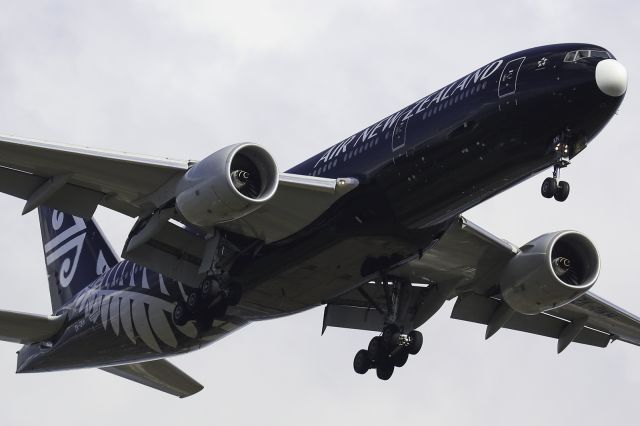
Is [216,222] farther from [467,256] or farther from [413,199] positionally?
[467,256]

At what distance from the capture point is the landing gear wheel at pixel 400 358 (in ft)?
104

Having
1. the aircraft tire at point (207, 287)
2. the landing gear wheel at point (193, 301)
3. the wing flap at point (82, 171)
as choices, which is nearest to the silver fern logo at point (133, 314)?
the landing gear wheel at point (193, 301)

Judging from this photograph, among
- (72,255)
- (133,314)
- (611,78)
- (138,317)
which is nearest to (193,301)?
(138,317)

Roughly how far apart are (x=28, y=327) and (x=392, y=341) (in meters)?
9.69

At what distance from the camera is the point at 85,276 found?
120 feet

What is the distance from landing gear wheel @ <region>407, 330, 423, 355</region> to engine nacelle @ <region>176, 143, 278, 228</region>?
22.1ft

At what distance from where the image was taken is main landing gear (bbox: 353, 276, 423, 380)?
3145cm

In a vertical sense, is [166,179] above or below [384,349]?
above

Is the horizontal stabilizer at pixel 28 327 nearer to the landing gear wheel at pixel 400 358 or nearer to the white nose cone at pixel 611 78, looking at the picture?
the landing gear wheel at pixel 400 358

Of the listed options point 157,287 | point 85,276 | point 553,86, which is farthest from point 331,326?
point 553,86

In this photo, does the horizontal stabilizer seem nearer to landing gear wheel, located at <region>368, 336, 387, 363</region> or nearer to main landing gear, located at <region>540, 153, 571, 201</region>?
landing gear wheel, located at <region>368, 336, 387, 363</region>

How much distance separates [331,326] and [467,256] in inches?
169

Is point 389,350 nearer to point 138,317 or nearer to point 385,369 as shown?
point 385,369

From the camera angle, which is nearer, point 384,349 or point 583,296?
point 384,349
